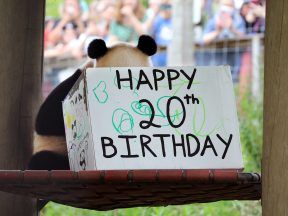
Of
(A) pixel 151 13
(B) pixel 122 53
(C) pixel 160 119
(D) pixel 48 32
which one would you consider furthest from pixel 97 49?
(D) pixel 48 32

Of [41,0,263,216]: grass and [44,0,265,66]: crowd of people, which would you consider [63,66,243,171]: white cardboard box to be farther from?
[44,0,265,66]: crowd of people

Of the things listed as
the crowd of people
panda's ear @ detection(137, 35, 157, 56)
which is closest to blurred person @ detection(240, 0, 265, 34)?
the crowd of people

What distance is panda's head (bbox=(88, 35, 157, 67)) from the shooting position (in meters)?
3.45

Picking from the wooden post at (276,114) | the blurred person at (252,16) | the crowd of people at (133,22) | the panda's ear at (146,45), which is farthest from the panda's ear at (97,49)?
the blurred person at (252,16)

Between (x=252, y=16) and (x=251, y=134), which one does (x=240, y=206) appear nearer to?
(x=251, y=134)

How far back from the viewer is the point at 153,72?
2.53m

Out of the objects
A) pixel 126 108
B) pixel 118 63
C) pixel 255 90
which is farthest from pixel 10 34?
pixel 255 90

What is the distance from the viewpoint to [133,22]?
798cm

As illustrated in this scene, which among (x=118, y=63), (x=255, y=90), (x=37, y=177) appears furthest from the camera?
(x=255, y=90)

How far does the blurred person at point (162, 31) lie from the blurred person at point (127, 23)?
28 cm

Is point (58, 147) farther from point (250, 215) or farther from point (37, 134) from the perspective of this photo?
point (250, 215)

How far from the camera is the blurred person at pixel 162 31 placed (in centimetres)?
846

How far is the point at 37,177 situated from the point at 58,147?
1199mm

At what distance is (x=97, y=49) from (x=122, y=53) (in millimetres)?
109
